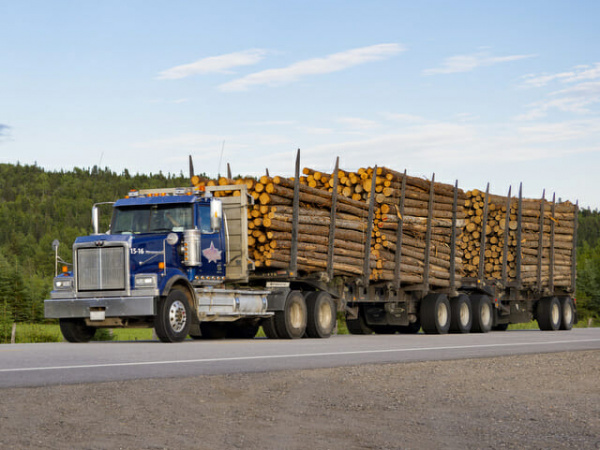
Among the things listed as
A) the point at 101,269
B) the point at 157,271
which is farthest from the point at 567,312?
the point at 101,269

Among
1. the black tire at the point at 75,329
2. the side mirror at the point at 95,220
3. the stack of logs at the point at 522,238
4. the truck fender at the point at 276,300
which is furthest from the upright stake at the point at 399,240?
the black tire at the point at 75,329

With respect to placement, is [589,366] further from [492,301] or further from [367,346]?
[492,301]

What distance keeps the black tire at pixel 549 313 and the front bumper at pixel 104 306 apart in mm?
18691

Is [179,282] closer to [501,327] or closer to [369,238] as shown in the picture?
[369,238]

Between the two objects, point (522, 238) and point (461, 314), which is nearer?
point (461, 314)

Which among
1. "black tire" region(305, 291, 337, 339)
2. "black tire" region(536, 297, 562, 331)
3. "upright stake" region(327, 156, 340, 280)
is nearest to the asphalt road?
"black tire" region(305, 291, 337, 339)

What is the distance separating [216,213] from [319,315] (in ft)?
13.9

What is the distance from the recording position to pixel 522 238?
30016 mm

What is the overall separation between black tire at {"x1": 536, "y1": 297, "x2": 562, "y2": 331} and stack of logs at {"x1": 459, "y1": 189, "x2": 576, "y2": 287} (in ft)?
2.46

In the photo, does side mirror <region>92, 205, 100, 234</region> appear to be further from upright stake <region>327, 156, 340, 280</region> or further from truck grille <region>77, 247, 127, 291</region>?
upright stake <region>327, 156, 340, 280</region>

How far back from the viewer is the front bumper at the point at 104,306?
1702cm

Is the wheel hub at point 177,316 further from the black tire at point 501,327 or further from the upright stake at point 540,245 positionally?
the black tire at point 501,327

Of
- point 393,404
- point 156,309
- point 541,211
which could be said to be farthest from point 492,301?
point 393,404

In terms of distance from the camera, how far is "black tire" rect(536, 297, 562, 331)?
31.7 m
